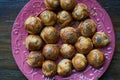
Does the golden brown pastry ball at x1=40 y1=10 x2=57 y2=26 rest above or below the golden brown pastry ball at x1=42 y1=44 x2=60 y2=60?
above

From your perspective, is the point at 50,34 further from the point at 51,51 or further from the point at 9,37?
the point at 9,37

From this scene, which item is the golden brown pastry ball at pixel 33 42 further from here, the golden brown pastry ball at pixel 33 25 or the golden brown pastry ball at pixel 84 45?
the golden brown pastry ball at pixel 84 45

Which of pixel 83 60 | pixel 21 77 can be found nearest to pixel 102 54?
pixel 83 60

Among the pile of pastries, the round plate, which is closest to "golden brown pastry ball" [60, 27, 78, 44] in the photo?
the pile of pastries

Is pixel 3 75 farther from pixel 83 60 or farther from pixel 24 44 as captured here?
pixel 83 60

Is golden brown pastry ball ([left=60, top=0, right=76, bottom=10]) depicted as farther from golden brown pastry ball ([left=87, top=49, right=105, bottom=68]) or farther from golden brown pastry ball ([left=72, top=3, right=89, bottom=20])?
golden brown pastry ball ([left=87, top=49, right=105, bottom=68])

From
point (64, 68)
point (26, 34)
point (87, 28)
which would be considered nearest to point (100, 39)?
point (87, 28)

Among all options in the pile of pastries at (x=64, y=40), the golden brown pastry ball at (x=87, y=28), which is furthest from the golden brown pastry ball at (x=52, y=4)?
the golden brown pastry ball at (x=87, y=28)
